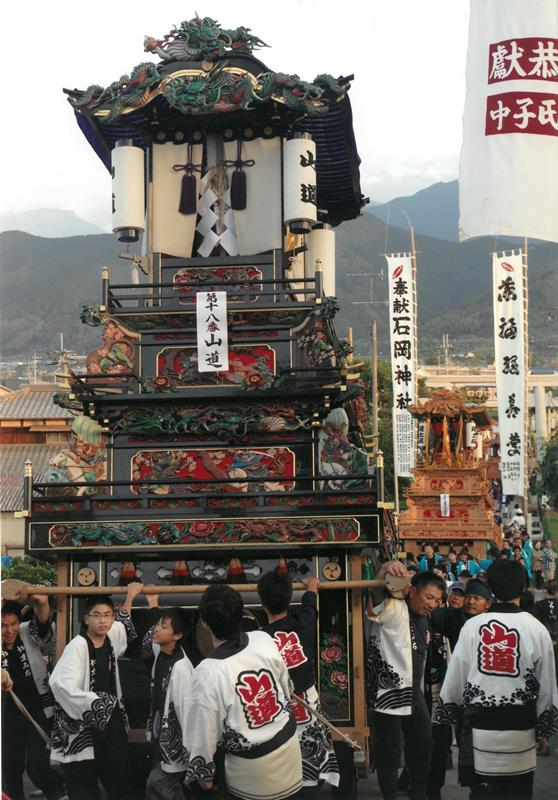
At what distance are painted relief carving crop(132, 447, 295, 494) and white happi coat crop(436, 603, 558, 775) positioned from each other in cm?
514

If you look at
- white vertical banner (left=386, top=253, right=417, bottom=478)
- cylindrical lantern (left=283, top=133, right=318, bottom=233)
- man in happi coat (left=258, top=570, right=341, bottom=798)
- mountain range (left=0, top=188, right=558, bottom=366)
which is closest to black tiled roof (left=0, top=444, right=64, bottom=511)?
white vertical banner (left=386, top=253, right=417, bottom=478)

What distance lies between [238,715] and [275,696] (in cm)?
27

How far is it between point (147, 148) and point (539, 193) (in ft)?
26.8

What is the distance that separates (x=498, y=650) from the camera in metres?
7.10

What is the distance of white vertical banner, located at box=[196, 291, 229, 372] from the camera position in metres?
12.5

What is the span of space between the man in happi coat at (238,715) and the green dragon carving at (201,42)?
930 cm

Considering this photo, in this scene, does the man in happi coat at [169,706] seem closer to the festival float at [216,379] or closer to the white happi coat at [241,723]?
the white happi coat at [241,723]

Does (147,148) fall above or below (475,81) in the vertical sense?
above

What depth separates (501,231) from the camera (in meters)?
6.94

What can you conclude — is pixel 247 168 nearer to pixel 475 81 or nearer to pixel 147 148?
pixel 147 148

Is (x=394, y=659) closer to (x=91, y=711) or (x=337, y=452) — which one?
(x=91, y=711)

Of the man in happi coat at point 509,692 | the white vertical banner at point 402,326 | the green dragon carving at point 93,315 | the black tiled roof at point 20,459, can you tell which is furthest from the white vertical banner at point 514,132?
the black tiled roof at point 20,459

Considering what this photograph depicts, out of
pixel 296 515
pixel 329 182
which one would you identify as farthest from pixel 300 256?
pixel 296 515

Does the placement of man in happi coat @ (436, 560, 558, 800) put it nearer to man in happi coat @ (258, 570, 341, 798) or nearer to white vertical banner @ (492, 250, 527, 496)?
man in happi coat @ (258, 570, 341, 798)
